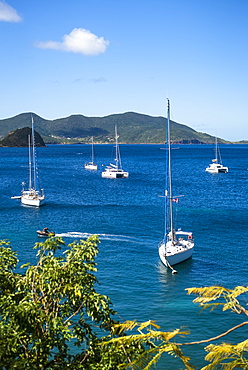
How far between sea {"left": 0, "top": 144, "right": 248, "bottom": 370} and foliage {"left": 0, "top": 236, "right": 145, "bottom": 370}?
10.7 meters

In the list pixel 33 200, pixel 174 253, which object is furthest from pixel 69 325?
→ pixel 33 200

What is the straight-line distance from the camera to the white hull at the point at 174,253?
36.8 meters

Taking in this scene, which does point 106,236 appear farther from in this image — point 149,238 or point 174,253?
point 174,253

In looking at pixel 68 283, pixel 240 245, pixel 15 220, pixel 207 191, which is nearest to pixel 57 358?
pixel 68 283

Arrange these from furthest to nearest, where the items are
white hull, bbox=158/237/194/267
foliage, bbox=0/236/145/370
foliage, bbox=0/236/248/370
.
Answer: white hull, bbox=158/237/194/267
foliage, bbox=0/236/145/370
foliage, bbox=0/236/248/370

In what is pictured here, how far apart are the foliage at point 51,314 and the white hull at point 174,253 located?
81.2 ft

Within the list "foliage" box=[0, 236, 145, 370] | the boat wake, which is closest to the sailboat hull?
the boat wake

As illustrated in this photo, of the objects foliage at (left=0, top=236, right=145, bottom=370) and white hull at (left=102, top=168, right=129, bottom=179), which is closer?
foliage at (left=0, top=236, right=145, bottom=370)

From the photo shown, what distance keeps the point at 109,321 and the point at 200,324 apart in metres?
16.9

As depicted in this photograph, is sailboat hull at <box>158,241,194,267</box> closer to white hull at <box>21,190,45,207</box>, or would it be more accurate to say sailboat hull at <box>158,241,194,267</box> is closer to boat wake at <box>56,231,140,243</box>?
boat wake at <box>56,231,140,243</box>

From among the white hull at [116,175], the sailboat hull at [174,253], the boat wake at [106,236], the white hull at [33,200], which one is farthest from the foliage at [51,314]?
the white hull at [116,175]

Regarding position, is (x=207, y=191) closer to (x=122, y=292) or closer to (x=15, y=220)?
(x=15, y=220)

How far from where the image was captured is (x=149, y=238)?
46875mm

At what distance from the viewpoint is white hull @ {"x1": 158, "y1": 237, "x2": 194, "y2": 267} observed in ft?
121
